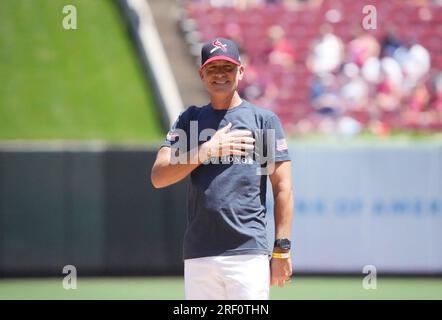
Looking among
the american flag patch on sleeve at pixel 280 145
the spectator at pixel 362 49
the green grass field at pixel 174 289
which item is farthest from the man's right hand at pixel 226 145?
the spectator at pixel 362 49

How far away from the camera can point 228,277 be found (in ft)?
16.8

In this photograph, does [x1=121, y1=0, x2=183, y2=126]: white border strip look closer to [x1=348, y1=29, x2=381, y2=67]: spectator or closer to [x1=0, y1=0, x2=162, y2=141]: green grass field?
[x1=0, y1=0, x2=162, y2=141]: green grass field

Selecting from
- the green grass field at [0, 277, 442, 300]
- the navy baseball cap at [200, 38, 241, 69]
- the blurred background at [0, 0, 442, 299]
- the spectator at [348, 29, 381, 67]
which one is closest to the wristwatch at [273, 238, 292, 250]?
the navy baseball cap at [200, 38, 241, 69]

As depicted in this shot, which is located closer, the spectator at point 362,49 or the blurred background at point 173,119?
the blurred background at point 173,119

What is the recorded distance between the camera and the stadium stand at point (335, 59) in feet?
50.5

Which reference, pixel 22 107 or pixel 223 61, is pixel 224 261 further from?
pixel 22 107

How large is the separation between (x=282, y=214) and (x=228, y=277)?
444 mm

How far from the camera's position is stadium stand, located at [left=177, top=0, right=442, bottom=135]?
15.4 meters

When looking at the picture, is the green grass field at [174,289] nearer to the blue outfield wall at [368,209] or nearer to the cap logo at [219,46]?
the blue outfield wall at [368,209]

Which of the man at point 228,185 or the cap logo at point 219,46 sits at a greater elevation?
the cap logo at point 219,46

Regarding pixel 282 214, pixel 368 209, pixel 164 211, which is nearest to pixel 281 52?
pixel 368 209

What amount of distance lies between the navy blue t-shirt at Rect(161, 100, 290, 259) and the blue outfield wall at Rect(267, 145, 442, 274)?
302 inches

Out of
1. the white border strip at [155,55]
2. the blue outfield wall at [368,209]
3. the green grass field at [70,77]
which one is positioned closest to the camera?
the blue outfield wall at [368,209]

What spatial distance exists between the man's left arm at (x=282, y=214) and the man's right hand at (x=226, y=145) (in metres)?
0.24
